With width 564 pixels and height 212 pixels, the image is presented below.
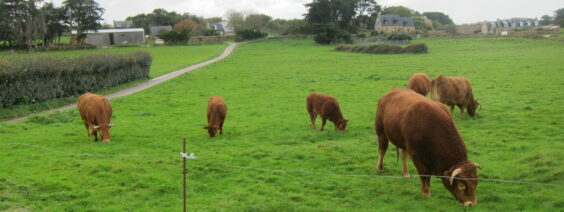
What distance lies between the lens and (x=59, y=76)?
27.1 m

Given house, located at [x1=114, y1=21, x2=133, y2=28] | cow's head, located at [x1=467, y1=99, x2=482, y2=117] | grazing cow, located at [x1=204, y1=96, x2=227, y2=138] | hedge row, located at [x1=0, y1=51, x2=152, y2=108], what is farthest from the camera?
house, located at [x1=114, y1=21, x2=133, y2=28]

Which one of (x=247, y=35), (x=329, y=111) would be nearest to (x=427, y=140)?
(x=329, y=111)

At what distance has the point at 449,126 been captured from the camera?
835 centimetres

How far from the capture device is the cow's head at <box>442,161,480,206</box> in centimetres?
767

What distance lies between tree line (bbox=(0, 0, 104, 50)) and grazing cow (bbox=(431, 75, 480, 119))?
81802 mm

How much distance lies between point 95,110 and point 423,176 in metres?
11.5

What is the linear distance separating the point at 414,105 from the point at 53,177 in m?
8.62

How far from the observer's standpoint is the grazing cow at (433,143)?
781cm

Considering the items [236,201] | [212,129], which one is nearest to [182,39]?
[212,129]

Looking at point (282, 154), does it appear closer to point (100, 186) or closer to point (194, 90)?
point (100, 186)

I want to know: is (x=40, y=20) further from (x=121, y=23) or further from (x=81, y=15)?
(x=121, y=23)

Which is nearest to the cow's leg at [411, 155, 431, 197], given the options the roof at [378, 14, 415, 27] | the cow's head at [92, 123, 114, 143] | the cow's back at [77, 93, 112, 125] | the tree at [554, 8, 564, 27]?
the cow's head at [92, 123, 114, 143]

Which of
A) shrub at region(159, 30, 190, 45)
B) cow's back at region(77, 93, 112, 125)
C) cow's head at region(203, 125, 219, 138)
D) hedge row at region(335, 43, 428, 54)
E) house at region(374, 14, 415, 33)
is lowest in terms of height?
cow's head at region(203, 125, 219, 138)

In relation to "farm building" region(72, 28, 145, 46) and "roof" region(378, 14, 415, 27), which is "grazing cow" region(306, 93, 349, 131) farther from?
"roof" region(378, 14, 415, 27)
